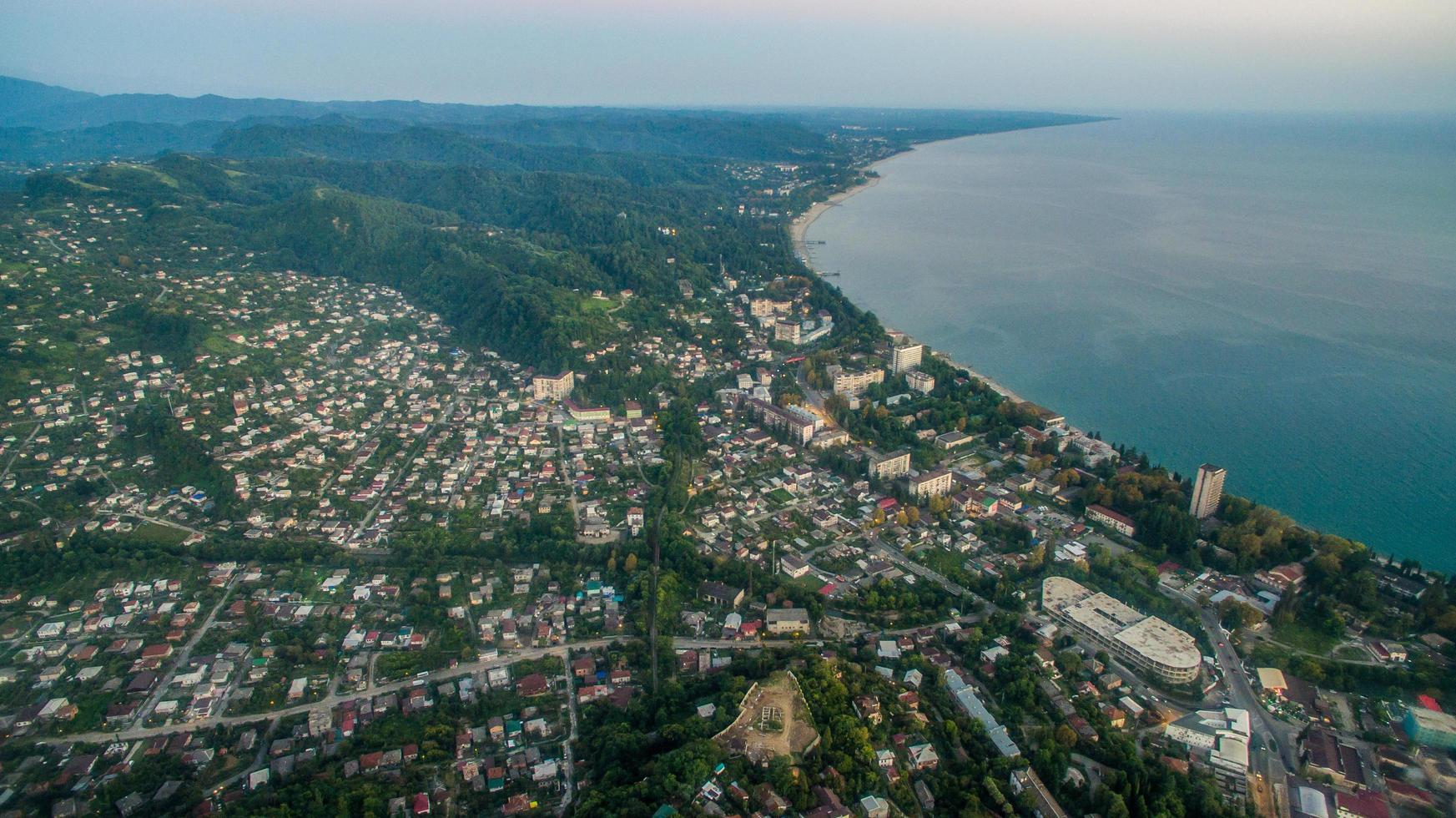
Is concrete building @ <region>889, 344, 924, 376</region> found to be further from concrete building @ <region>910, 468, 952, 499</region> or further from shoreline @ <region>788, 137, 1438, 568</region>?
concrete building @ <region>910, 468, 952, 499</region>

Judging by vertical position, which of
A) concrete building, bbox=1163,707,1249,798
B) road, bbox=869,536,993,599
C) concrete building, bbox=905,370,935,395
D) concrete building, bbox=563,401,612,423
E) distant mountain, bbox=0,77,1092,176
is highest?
distant mountain, bbox=0,77,1092,176

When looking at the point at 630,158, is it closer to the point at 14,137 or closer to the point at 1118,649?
the point at 14,137

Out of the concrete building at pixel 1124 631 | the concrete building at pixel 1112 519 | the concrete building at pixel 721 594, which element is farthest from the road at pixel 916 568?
the concrete building at pixel 1112 519

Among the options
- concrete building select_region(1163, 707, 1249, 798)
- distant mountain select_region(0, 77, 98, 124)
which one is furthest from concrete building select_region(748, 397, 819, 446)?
distant mountain select_region(0, 77, 98, 124)

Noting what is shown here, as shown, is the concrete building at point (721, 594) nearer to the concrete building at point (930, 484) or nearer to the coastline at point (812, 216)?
the concrete building at point (930, 484)

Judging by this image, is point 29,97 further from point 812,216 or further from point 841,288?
point 841,288

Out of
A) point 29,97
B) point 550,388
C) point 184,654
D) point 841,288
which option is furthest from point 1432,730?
point 29,97
